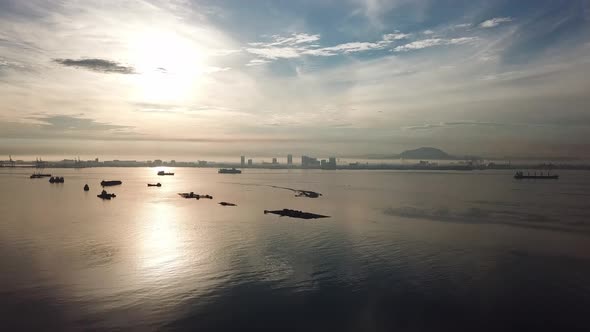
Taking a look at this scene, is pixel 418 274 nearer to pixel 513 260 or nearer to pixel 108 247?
pixel 513 260

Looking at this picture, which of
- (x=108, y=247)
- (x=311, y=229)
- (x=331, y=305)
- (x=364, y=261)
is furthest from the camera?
(x=311, y=229)

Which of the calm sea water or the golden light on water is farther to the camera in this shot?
the golden light on water

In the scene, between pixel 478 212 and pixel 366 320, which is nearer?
pixel 366 320

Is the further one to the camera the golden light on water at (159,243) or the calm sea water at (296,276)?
the golden light on water at (159,243)

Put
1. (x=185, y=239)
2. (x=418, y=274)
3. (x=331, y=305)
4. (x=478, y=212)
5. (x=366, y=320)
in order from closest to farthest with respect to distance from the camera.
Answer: (x=366, y=320) → (x=331, y=305) → (x=418, y=274) → (x=185, y=239) → (x=478, y=212)

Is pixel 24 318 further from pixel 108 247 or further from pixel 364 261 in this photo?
pixel 364 261

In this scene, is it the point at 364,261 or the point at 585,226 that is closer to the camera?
the point at 364,261

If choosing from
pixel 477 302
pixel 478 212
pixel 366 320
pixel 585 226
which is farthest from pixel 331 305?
pixel 478 212

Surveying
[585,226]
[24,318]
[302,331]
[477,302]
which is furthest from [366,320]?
[585,226]

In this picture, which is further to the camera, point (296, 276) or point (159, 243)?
point (159, 243)
